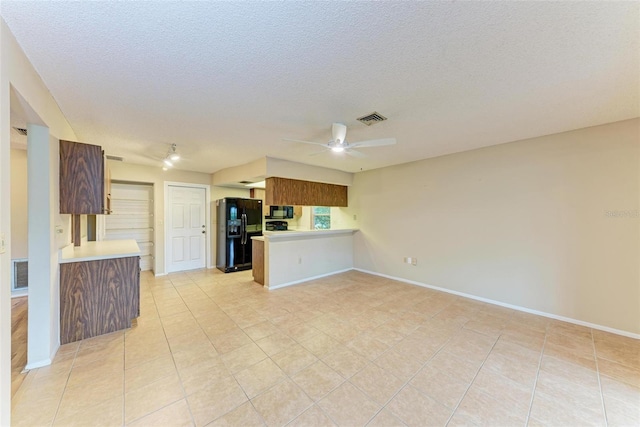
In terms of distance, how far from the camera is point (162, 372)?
6.74ft

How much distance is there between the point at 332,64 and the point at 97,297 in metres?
3.42

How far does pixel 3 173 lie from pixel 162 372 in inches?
71.0

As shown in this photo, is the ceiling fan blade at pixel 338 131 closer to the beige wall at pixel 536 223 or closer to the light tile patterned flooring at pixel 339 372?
the light tile patterned flooring at pixel 339 372

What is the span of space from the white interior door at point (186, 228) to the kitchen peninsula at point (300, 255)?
6.26ft

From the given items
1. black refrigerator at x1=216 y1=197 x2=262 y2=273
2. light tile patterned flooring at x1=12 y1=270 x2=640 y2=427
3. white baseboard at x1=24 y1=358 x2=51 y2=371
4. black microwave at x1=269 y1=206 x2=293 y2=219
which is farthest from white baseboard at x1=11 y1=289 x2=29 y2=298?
black microwave at x1=269 y1=206 x2=293 y2=219

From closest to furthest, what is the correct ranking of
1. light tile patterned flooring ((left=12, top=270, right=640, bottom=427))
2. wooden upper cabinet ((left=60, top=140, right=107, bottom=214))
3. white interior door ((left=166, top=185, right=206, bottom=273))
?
light tile patterned flooring ((left=12, top=270, right=640, bottom=427)), wooden upper cabinet ((left=60, top=140, right=107, bottom=214)), white interior door ((left=166, top=185, right=206, bottom=273))

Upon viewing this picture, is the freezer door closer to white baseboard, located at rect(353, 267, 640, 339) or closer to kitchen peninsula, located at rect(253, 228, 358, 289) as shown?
kitchen peninsula, located at rect(253, 228, 358, 289)

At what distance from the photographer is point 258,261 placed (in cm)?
464

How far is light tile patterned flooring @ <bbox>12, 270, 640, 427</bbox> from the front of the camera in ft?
5.37

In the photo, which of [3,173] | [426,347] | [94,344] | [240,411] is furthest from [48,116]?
[426,347]

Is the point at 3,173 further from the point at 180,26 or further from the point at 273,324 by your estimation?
the point at 273,324

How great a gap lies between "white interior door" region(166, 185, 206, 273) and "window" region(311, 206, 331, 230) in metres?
2.77

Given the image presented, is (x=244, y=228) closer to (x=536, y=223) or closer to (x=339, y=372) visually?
(x=339, y=372)

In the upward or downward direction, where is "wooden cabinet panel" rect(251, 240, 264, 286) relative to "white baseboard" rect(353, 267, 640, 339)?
upward
